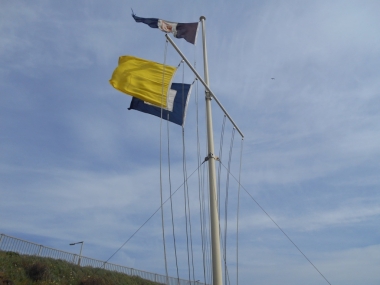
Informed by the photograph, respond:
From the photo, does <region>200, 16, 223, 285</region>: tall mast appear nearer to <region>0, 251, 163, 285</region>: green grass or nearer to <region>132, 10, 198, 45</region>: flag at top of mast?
<region>132, 10, 198, 45</region>: flag at top of mast

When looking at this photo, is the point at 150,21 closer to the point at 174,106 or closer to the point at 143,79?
the point at 143,79

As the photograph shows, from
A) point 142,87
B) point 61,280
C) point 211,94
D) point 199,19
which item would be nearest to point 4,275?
point 61,280

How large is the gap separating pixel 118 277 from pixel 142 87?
17.2m

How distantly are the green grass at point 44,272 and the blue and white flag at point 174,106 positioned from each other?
11.0m

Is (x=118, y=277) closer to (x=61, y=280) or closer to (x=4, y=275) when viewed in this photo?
(x=61, y=280)

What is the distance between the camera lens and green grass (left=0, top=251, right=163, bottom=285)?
1714 cm

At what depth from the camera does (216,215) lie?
9172 millimetres

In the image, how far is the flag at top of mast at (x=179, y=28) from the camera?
11633 mm

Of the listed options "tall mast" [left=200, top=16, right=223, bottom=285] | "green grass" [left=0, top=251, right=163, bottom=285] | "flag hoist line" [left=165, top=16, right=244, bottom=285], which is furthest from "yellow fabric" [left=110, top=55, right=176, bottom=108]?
"green grass" [left=0, top=251, right=163, bottom=285]

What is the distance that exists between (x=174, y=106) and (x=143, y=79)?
1.22 meters

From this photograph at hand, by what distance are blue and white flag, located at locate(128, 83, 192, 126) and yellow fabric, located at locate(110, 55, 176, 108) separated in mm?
219

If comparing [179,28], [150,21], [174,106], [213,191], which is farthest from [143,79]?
[213,191]

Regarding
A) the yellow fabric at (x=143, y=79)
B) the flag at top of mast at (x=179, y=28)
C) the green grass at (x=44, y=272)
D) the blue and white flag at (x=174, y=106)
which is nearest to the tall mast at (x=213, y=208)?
the blue and white flag at (x=174, y=106)

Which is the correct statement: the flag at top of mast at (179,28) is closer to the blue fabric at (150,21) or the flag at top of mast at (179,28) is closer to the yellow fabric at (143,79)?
the blue fabric at (150,21)
